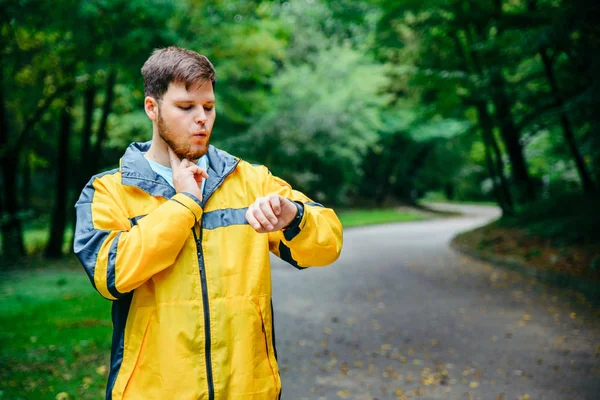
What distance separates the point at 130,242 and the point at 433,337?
221 inches

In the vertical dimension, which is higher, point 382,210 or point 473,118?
point 473,118

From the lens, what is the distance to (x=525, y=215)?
1418 cm

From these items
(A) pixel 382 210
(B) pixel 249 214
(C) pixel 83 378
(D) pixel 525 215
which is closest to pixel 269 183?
(B) pixel 249 214

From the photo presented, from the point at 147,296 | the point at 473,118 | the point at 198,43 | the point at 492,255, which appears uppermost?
the point at 198,43

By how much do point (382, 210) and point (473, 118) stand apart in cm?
1611

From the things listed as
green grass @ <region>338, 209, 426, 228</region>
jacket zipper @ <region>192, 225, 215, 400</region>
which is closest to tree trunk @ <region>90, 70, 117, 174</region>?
jacket zipper @ <region>192, 225, 215, 400</region>

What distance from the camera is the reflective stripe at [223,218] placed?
188 cm

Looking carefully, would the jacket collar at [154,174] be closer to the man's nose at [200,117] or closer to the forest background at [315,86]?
the man's nose at [200,117]

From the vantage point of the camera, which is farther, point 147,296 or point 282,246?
point 282,246

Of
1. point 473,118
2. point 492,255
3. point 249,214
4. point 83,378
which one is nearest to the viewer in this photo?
point 249,214

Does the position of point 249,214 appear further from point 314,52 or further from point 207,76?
point 314,52

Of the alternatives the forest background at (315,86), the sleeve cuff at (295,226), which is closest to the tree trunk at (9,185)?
the forest background at (315,86)

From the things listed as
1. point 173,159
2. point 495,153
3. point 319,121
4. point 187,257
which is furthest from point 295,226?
point 319,121

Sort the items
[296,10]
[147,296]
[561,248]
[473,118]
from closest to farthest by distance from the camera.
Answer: [147,296] < [561,248] < [473,118] < [296,10]
